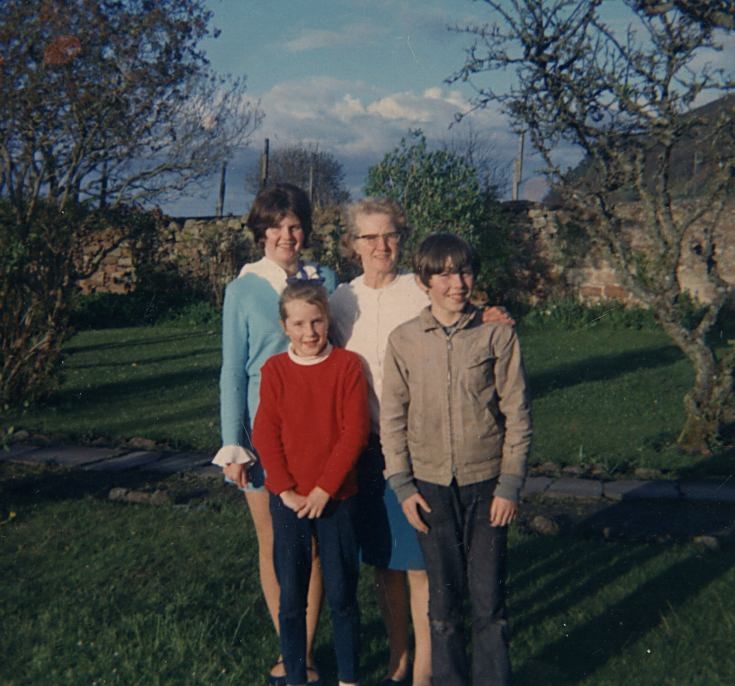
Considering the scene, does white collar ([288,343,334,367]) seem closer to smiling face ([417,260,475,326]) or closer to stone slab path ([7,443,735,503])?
smiling face ([417,260,475,326])

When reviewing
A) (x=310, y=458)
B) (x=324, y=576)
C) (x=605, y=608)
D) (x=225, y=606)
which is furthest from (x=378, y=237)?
(x=605, y=608)

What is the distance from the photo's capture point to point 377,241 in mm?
3033

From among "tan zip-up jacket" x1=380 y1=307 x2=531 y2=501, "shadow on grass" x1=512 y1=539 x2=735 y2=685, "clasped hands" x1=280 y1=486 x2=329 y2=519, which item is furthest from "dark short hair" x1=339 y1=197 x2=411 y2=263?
"shadow on grass" x1=512 y1=539 x2=735 y2=685

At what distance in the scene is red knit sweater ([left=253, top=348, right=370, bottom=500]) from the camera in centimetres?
288

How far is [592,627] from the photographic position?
369 cm

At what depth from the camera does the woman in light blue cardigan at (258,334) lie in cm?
316

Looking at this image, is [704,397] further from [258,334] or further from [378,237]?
[258,334]

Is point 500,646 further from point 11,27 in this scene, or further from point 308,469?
point 11,27

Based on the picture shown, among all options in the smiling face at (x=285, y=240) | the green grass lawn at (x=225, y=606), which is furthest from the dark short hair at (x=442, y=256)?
the green grass lawn at (x=225, y=606)

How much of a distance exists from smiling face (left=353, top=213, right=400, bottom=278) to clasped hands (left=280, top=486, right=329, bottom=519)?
2.66 ft

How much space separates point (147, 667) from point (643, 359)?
28.4 ft

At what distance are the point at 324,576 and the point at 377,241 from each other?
1.19m

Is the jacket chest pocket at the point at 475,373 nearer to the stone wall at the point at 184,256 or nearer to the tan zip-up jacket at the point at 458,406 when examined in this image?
the tan zip-up jacket at the point at 458,406

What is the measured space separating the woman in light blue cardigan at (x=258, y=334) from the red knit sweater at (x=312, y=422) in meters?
0.23
